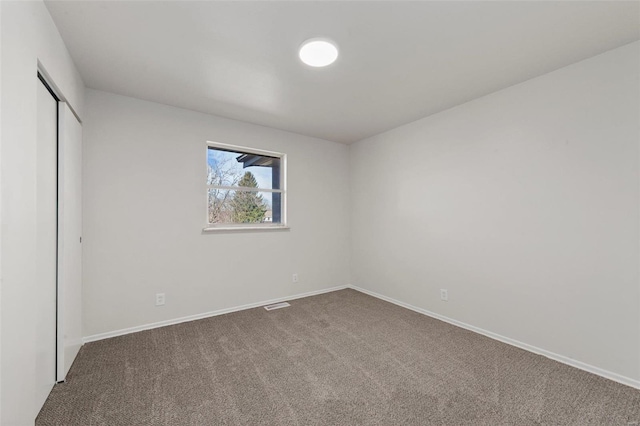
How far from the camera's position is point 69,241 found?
6.75 feet

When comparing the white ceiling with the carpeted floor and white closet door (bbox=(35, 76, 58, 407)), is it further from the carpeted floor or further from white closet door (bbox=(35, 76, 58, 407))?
the carpeted floor

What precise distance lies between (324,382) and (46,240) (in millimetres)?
2103

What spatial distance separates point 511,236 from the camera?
2551mm

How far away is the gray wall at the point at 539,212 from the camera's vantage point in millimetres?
1967

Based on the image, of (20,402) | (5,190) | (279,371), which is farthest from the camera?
(279,371)

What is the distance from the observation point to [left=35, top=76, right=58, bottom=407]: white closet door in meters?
1.60

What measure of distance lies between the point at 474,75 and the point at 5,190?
10.4 feet

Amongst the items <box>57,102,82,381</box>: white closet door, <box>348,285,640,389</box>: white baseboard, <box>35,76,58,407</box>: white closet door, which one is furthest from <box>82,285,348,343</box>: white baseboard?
<box>348,285,640,389</box>: white baseboard

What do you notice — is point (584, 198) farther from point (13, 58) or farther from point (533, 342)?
point (13, 58)

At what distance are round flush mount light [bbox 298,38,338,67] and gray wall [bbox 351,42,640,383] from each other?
5.78 ft

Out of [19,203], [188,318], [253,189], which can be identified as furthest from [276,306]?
[19,203]

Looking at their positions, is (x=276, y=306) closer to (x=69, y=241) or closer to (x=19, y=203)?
(x=69, y=241)

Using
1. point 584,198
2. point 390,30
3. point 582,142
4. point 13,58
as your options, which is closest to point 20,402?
point 13,58

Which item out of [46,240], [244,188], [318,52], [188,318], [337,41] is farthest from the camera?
[244,188]
